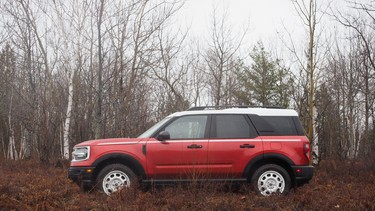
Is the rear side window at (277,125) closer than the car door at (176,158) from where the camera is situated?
No

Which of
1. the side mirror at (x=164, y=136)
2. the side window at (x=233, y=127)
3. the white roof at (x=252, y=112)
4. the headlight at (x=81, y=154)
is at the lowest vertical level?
the headlight at (x=81, y=154)

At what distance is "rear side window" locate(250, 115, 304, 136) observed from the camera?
7621mm

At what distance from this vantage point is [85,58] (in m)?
14.9

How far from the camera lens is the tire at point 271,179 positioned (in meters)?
7.39

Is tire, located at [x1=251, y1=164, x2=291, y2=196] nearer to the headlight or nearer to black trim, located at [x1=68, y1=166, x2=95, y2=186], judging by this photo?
black trim, located at [x1=68, y1=166, x2=95, y2=186]

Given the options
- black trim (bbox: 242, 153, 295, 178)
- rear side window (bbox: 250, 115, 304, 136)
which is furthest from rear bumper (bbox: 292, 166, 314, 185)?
rear side window (bbox: 250, 115, 304, 136)

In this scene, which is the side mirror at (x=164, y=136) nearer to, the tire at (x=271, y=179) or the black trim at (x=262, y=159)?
the black trim at (x=262, y=159)

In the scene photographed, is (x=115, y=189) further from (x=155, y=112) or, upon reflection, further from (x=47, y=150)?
(x=155, y=112)

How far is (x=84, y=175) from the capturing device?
24.1 ft

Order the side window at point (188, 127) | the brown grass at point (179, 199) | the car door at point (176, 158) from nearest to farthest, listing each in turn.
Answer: the brown grass at point (179, 199), the car door at point (176, 158), the side window at point (188, 127)

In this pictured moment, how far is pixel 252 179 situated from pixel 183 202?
5.67 feet

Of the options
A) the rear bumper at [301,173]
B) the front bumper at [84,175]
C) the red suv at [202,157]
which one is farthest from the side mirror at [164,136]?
the rear bumper at [301,173]

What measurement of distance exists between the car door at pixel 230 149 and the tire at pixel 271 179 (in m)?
0.31

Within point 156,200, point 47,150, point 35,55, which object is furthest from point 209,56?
point 156,200
